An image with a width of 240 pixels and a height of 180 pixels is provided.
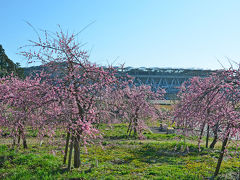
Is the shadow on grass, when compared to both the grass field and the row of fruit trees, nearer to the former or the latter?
the grass field

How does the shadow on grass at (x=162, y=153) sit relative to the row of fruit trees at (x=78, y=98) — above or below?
below

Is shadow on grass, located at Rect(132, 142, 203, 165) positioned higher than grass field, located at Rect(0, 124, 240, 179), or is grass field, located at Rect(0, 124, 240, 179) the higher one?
grass field, located at Rect(0, 124, 240, 179)

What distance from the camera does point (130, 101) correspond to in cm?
1928

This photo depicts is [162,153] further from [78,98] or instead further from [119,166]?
[78,98]

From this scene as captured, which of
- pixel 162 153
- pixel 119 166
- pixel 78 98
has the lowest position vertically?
pixel 162 153

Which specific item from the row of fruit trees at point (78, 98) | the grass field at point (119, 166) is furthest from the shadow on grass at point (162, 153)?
the row of fruit trees at point (78, 98)

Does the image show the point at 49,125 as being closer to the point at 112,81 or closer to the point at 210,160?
the point at 112,81

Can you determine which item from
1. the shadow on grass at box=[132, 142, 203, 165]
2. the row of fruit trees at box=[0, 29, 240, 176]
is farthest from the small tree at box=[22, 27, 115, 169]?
the shadow on grass at box=[132, 142, 203, 165]

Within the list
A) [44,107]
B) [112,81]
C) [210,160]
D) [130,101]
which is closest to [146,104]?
[130,101]

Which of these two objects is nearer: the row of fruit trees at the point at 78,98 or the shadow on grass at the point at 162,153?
the row of fruit trees at the point at 78,98

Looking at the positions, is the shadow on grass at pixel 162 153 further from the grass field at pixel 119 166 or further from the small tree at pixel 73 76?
the small tree at pixel 73 76

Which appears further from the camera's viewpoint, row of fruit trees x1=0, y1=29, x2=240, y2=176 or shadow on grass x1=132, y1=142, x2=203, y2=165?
shadow on grass x1=132, y1=142, x2=203, y2=165

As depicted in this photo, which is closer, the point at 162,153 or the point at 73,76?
the point at 73,76

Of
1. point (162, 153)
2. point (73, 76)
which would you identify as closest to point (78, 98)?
point (73, 76)
